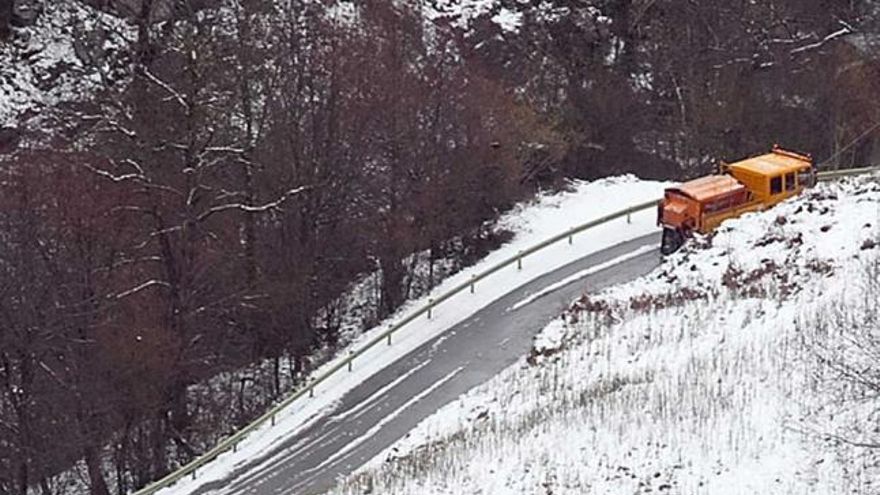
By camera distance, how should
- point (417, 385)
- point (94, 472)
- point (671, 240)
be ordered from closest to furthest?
point (417, 385) → point (94, 472) → point (671, 240)

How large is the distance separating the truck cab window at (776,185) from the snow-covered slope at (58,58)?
993 inches

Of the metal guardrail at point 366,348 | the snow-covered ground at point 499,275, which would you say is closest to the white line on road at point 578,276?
the snow-covered ground at point 499,275

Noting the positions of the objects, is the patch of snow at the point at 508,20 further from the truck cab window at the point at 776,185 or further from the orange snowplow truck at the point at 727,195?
the truck cab window at the point at 776,185

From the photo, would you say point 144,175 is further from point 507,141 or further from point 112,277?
point 507,141

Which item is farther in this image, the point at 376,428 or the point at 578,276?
the point at 578,276

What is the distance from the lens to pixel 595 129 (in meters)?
45.7

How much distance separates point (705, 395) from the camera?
16.1m

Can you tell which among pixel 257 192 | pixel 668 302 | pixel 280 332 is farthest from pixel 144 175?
pixel 668 302

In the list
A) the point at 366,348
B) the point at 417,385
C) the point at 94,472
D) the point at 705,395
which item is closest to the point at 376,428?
the point at 417,385

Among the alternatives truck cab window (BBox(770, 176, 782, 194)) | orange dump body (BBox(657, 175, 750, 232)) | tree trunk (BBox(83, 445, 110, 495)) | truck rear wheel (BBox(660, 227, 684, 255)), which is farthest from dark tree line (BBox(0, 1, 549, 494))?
truck cab window (BBox(770, 176, 782, 194))

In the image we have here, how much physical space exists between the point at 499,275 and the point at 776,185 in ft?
27.6

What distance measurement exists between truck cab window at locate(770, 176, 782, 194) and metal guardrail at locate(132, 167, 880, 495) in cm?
425

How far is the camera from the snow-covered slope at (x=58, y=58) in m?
44.5

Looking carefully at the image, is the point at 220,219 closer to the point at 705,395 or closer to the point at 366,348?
the point at 366,348
